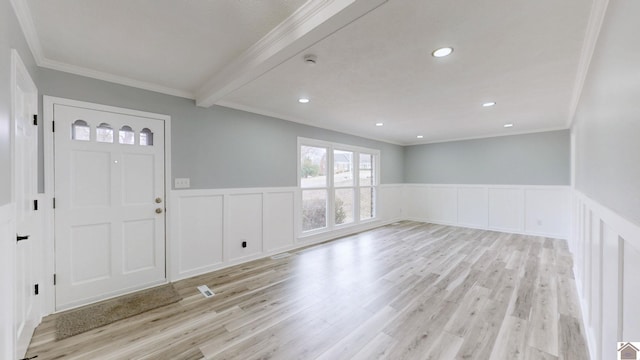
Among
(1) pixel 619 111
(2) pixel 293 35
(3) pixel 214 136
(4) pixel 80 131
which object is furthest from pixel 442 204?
(4) pixel 80 131

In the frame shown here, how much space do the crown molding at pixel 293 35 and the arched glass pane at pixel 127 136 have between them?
1151 millimetres

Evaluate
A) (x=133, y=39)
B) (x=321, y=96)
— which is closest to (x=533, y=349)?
(x=321, y=96)

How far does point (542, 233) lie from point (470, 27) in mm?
Answer: 5496

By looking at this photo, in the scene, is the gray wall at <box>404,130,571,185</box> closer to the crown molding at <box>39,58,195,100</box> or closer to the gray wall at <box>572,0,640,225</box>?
the gray wall at <box>572,0,640,225</box>

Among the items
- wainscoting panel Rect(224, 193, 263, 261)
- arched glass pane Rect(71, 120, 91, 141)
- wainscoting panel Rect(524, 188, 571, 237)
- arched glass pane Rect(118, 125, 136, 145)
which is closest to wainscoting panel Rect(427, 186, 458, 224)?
wainscoting panel Rect(524, 188, 571, 237)

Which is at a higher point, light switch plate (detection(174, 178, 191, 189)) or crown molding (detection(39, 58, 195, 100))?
crown molding (detection(39, 58, 195, 100))

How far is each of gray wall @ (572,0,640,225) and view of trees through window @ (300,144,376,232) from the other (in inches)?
148

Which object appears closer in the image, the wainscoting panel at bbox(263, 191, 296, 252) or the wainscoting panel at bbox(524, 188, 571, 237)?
the wainscoting panel at bbox(263, 191, 296, 252)

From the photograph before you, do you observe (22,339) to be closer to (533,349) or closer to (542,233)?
(533,349)

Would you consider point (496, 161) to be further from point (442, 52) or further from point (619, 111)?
point (619, 111)

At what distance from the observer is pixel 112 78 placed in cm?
266

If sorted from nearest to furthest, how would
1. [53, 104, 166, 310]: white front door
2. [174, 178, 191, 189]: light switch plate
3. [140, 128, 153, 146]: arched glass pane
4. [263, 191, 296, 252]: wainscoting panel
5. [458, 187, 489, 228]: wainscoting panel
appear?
[53, 104, 166, 310]: white front door → [140, 128, 153, 146]: arched glass pane → [174, 178, 191, 189]: light switch plate → [263, 191, 296, 252]: wainscoting panel → [458, 187, 489, 228]: wainscoting panel

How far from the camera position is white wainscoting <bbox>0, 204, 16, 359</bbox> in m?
1.31

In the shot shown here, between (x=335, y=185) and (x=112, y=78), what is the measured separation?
12.7 feet
